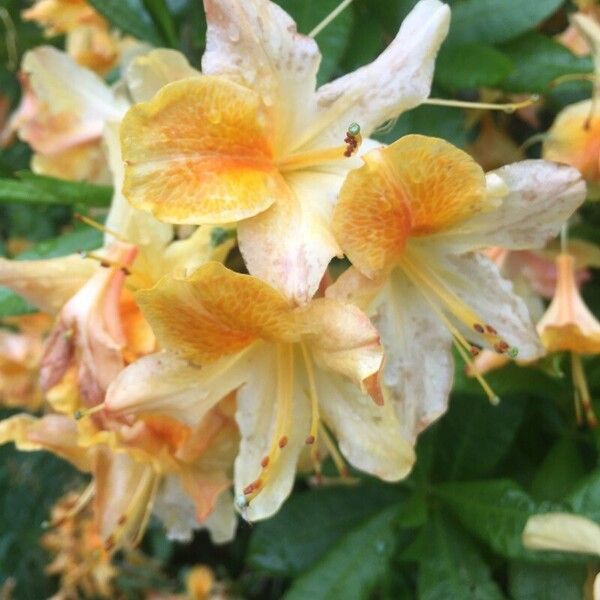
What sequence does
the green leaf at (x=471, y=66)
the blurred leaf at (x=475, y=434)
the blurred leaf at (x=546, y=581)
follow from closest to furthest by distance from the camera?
the blurred leaf at (x=546, y=581)
the green leaf at (x=471, y=66)
the blurred leaf at (x=475, y=434)

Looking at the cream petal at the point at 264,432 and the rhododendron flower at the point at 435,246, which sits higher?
the rhododendron flower at the point at 435,246

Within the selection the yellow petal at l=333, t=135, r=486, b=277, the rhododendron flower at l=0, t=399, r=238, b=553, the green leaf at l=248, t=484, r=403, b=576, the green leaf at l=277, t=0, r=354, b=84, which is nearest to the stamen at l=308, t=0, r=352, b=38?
the green leaf at l=277, t=0, r=354, b=84

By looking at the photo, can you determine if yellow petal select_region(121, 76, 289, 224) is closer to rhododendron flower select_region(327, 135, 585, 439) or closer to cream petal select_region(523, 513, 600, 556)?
rhododendron flower select_region(327, 135, 585, 439)

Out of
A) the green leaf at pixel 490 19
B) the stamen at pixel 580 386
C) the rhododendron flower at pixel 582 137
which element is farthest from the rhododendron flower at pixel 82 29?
the stamen at pixel 580 386

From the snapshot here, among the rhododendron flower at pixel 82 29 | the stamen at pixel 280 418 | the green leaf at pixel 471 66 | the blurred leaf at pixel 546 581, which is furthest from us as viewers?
the rhododendron flower at pixel 82 29

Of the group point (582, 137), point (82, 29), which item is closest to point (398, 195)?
point (582, 137)

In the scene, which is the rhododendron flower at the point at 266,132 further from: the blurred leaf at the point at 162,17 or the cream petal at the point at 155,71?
the blurred leaf at the point at 162,17

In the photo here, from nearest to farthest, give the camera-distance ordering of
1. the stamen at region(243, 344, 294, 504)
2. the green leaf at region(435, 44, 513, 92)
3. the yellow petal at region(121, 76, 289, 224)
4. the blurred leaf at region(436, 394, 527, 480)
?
1. the yellow petal at region(121, 76, 289, 224)
2. the stamen at region(243, 344, 294, 504)
3. the green leaf at region(435, 44, 513, 92)
4. the blurred leaf at region(436, 394, 527, 480)
